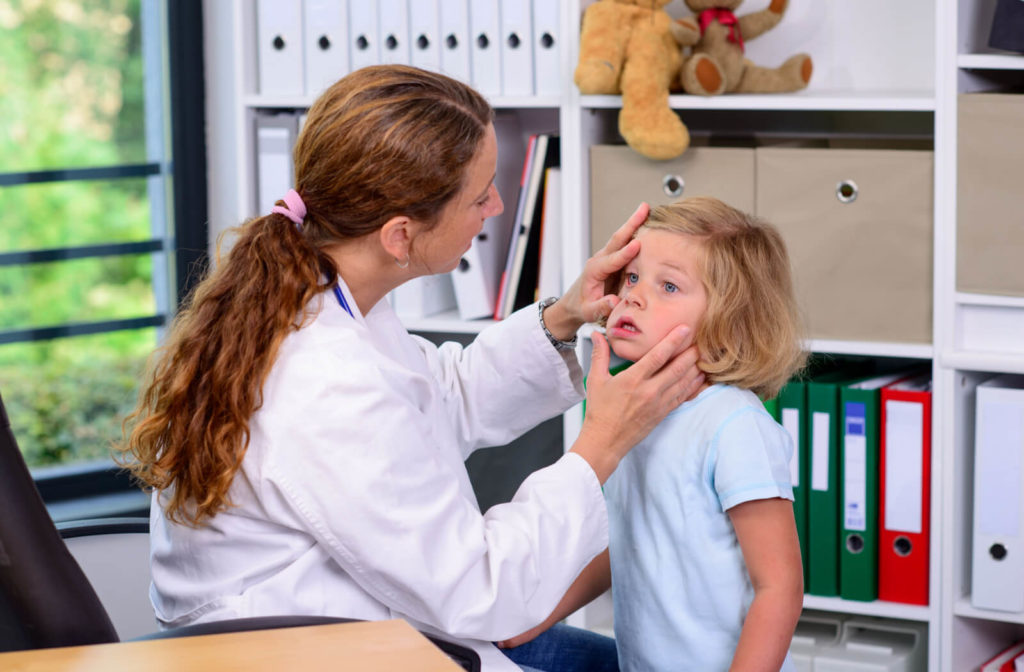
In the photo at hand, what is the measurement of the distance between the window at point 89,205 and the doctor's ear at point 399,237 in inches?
63.1

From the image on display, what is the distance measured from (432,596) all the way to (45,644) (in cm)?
37

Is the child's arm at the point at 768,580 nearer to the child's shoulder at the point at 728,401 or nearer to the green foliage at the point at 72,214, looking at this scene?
the child's shoulder at the point at 728,401

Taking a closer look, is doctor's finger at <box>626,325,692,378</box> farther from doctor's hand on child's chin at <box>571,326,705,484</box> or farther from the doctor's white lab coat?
the doctor's white lab coat

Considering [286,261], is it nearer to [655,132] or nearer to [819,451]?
[655,132]

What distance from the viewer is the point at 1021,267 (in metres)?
1.75

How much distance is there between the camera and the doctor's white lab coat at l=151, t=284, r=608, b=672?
1.14 m

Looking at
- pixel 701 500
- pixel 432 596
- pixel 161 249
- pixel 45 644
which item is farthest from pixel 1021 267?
pixel 161 249

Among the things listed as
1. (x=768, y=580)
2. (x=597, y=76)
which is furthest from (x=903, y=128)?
(x=768, y=580)

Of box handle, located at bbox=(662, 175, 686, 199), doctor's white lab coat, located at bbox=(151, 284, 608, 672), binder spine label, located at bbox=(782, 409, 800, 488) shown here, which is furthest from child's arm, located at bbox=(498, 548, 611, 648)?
box handle, located at bbox=(662, 175, 686, 199)

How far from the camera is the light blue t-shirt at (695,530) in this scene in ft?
4.25

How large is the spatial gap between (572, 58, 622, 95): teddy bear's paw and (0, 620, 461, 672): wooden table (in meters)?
1.23

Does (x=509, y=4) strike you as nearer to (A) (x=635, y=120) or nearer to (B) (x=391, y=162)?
(A) (x=635, y=120)

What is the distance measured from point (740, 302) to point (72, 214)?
186 centimetres

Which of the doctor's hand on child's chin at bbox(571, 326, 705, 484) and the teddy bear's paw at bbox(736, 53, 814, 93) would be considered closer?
the doctor's hand on child's chin at bbox(571, 326, 705, 484)
